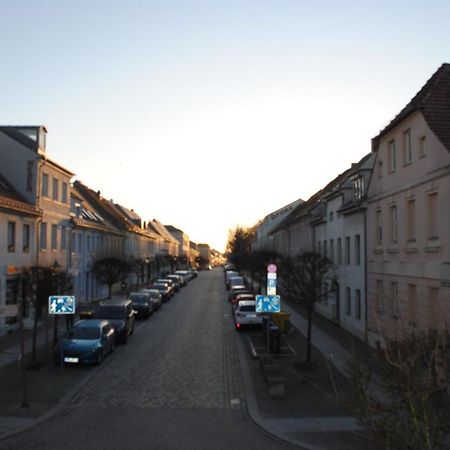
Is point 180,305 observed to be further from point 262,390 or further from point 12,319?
point 262,390

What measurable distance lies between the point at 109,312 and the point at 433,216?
15.7 meters

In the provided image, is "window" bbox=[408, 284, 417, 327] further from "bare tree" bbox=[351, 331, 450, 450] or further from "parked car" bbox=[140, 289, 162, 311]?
"parked car" bbox=[140, 289, 162, 311]

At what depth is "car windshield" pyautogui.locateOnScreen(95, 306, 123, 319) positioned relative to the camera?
27938mm

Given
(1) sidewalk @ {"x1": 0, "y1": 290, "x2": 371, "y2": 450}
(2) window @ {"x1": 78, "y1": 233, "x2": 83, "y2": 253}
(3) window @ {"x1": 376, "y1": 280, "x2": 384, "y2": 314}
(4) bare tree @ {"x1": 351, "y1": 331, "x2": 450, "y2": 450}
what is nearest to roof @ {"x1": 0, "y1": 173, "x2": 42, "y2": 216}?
(1) sidewalk @ {"x1": 0, "y1": 290, "x2": 371, "y2": 450}

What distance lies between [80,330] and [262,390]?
799 cm

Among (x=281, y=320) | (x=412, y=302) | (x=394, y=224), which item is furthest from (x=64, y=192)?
(x=412, y=302)

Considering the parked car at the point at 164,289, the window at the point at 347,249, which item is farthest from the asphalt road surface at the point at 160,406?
the parked car at the point at 164,289

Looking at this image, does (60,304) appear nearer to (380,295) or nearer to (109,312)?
(109,312)

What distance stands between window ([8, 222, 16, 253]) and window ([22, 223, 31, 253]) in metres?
1.30

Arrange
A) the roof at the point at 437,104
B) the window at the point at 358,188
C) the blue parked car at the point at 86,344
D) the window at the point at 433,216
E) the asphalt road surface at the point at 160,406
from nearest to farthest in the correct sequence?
the asphalt road surface at the point at 160,406 → the roof at the point at 437,104 → the window at the point at 433,216 → the blue parked car at the point at 86,344 → the window at the point at 358,188

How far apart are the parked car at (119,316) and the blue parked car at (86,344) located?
277cm

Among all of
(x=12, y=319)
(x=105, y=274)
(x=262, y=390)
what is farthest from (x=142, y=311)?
(x=262, y=390)

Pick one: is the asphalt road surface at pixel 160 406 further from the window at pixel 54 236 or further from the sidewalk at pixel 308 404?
the window at pixel 54 236

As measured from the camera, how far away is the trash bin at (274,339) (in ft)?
75.3
